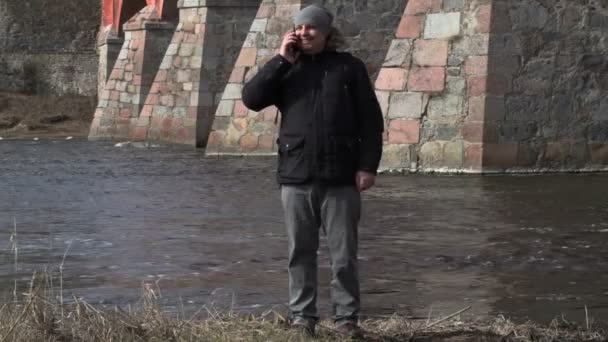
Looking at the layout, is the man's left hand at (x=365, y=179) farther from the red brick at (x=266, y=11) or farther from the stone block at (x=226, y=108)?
the stone block at (x=226, y=108)

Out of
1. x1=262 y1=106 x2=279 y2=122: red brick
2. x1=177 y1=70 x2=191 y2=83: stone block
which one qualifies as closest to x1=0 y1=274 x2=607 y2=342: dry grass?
x1=262 y1=106 x2=279 y2=122: red brick

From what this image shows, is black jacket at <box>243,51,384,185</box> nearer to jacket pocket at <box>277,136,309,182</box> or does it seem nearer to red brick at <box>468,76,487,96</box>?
jacket pocket at <box>277,136,309,182</box>

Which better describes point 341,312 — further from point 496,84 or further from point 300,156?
point 496,84

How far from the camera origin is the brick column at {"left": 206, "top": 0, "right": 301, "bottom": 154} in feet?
64.1

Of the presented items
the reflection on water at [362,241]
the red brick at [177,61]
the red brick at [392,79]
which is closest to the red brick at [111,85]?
the red brick at [177,61]

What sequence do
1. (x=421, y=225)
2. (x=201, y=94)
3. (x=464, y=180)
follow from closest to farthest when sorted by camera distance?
(x=421, y=225) → (x=464, y=180) → (x=201, y=94)

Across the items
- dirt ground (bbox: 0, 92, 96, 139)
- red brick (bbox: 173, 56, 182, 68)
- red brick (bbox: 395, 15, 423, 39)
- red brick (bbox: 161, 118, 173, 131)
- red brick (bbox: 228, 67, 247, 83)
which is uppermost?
red brick (bbox: 395, 15, 423, 39)

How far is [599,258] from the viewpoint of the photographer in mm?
8562

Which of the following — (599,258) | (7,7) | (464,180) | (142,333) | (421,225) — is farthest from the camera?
(7,7)

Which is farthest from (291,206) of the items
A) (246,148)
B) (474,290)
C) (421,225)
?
(246,148)

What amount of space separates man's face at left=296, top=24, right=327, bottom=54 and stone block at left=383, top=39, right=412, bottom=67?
9.20 m

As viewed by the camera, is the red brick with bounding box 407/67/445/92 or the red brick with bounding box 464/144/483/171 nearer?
the red brick with bounding box 464/144/483/171

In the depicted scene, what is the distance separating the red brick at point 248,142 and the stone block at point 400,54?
15.7ft

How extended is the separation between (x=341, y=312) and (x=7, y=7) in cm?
4170
